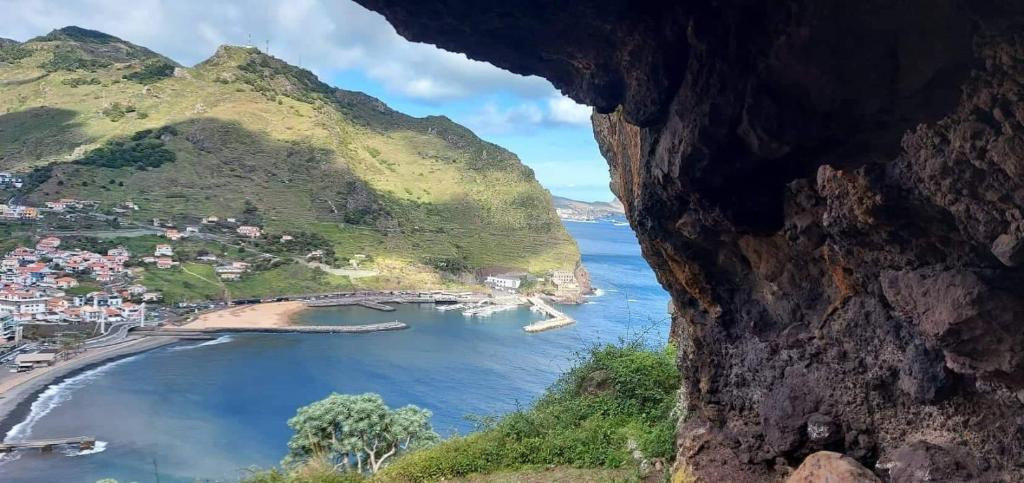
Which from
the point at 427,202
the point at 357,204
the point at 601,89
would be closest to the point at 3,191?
the point at 357,204

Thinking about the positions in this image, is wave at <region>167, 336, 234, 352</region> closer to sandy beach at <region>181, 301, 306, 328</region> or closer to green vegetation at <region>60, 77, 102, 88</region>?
sandy beach at <region>181, 301, 306, 328</region>

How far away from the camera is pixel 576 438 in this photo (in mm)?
9703

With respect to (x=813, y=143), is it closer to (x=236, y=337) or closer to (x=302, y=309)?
(x=236, y=337)

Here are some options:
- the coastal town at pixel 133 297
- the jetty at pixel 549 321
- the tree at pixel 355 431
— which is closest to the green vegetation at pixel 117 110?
the coastal town at pixel 133 297

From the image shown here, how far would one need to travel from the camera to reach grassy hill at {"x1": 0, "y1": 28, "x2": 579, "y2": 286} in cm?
7362

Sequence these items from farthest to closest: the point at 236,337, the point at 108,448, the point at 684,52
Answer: the point at 236,337 < the point at 108,448 < the point at 684,52

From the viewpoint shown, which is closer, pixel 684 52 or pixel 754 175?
pixel 684 52

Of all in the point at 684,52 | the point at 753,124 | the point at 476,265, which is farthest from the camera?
the point at 476,265

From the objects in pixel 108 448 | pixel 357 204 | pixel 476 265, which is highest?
pixel 357 204

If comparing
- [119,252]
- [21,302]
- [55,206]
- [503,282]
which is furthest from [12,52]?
[503,282]

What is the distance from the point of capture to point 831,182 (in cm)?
459

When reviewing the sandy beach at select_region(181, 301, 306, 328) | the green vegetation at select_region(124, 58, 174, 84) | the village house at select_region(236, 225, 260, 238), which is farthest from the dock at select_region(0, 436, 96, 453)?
the green vegetation at select_region(124, 58, 174, 84)

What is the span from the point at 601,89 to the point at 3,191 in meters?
82.4

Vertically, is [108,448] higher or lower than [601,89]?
lower
